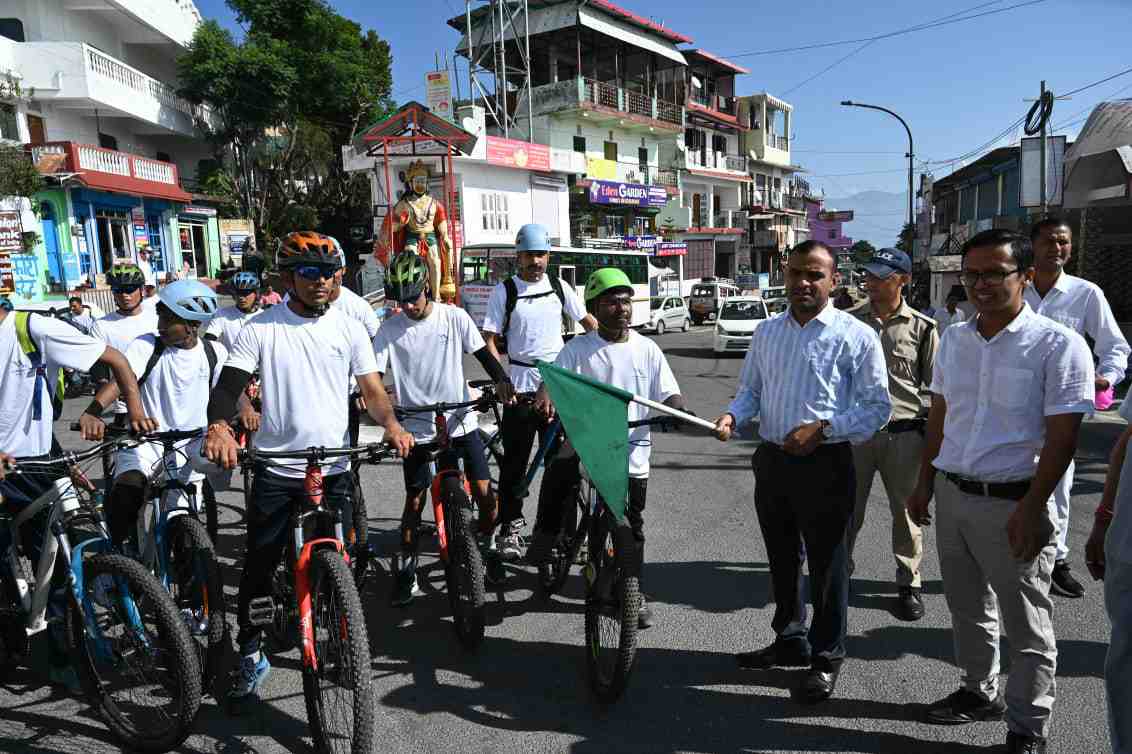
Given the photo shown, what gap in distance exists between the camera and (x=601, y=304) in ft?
13.0

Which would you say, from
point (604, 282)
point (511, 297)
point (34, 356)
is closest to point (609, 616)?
point (604, 282)

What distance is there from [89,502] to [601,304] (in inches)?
104

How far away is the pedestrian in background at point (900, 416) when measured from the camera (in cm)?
426

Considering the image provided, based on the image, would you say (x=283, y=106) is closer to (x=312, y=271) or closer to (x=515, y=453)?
(x=515, y=453)

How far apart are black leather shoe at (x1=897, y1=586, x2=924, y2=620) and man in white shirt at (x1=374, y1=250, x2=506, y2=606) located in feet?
8.18

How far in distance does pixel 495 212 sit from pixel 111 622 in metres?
29.2

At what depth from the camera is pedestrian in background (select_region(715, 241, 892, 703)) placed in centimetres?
330

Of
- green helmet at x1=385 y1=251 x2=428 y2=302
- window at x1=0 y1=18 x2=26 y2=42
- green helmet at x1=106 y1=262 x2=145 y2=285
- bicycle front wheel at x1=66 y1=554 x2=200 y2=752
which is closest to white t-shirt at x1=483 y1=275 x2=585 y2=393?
green helmet at x1=385 y1=251 x2=428 y2=302

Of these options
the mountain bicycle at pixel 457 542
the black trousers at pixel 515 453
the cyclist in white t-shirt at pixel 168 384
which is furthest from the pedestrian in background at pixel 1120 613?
the cyclist in white t-shirt at pixel 168 384

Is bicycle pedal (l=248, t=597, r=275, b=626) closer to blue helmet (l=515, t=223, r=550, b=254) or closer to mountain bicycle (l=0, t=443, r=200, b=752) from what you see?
mountain bicycle (l=0, t=443, r=200, b=752)

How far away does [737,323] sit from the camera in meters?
19.4

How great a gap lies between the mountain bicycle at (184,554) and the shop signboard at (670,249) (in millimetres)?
38079

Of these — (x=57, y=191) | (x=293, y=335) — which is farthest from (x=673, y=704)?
(x=57, y=191)

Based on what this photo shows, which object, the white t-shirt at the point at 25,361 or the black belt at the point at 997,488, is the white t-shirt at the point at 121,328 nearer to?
the white t-shirt at the point at 25,361
